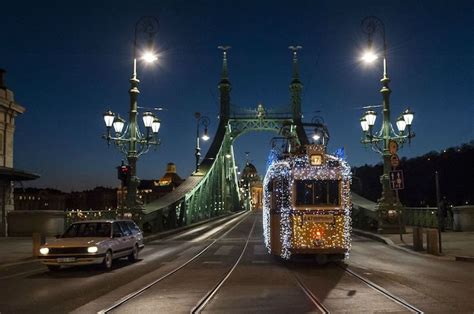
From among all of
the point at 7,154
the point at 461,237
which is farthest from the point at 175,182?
the point at 461,237

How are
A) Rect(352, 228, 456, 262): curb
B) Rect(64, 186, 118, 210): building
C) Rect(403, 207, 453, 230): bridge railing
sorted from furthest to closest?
Rect(64, 186, 118, 210): building → Rect(403, 207, 453, 230): bridge railing → Rect(352, 228, 456, 262): curb

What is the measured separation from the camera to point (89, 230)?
18.8 m

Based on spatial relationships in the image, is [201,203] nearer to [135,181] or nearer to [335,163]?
[135,181]

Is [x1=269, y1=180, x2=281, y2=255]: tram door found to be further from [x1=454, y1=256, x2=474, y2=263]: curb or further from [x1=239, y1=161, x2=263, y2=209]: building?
[x1=239, y1=161, x2=263, y2=209]: building

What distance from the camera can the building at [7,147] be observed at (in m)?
32.9

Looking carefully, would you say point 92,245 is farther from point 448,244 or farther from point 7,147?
point 7,147

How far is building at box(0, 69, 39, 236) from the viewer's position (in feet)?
108

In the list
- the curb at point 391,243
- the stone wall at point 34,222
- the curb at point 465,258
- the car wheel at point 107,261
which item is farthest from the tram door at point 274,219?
the stone wall at point 34,222

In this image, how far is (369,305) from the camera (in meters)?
10.4

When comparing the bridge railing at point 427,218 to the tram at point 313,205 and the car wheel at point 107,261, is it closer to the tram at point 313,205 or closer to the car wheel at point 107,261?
the tram at point 313,205

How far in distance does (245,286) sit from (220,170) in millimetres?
57326

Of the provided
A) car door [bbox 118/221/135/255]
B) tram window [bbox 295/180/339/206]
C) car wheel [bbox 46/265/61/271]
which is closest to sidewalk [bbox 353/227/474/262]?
tram window [bbox 295/180/339/206]

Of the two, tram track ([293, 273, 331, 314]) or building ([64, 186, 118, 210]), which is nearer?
tram track ([293, 273, 331, 314])

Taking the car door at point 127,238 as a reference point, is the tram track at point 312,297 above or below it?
below
